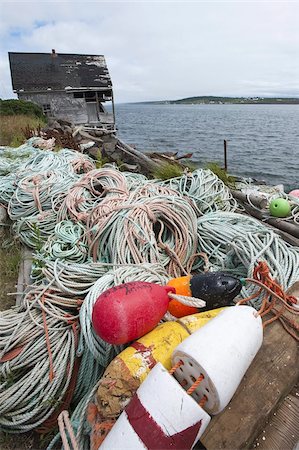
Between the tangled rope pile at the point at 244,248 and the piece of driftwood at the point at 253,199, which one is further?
the piece of driftwood at the point at 253,199

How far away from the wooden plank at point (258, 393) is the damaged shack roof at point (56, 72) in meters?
26.2

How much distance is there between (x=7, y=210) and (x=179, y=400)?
3.77m

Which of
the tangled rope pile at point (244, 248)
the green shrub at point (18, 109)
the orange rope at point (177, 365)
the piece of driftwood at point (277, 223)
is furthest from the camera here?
the green shrub at point (18, 109)

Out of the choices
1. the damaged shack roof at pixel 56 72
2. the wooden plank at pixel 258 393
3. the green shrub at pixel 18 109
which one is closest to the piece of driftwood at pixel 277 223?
the wooden plank at pixel 258 393

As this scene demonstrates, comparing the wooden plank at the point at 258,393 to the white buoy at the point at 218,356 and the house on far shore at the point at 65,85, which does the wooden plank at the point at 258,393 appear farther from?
the house on far shore at the point at 65,85

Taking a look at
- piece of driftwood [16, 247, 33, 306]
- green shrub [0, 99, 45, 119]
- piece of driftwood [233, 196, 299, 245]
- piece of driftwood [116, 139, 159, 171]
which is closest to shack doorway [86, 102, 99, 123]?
green shrub [0, 99, 45, 119]

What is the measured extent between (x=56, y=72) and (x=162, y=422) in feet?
93.4

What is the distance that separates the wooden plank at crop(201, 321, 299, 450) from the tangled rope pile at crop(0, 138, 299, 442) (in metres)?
0.43

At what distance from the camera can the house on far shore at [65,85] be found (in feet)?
78.8

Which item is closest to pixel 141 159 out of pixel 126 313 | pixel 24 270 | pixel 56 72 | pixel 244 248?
pixel 24 270

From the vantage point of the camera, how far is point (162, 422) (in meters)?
1.13

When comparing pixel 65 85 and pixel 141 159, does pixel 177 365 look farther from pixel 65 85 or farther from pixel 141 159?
pixel 65 85

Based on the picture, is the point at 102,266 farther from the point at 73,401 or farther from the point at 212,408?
the point at 212,408

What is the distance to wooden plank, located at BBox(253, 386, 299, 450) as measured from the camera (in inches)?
53.0
